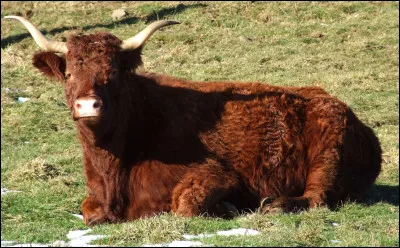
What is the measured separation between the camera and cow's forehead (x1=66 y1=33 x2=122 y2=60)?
28.3ft

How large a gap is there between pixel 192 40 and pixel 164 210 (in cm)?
1574

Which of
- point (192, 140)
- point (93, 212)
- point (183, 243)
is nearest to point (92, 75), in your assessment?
point (192, 140)

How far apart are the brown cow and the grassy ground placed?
56cm

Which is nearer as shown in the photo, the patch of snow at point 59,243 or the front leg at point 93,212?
the patch of snow at point 59,243

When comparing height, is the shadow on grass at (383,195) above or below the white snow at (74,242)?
below

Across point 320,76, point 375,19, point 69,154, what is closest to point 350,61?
point 320,76

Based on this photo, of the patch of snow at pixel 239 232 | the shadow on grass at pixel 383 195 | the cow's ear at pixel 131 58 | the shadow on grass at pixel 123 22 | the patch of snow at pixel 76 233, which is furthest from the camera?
the shadow on grass at pixel 123 22

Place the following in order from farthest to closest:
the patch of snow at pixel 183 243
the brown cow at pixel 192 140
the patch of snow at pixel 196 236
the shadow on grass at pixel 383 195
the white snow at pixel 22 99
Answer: the white snow at pixel 22 99
the shadow on grass at pixel 383 195
the brown cow at pixel 192 140
the patch of snow at pixel 196 236
the patch of snow at pixel 183 243

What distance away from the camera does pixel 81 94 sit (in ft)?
26.9

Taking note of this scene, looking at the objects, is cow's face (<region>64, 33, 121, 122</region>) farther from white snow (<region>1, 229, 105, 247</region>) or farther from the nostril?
white snow (<region>1, 229, 105, 247</region>)

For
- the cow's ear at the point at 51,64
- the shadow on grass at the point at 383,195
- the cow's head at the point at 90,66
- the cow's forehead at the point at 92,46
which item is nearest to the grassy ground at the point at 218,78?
the shadow on grass at the point at 383,195

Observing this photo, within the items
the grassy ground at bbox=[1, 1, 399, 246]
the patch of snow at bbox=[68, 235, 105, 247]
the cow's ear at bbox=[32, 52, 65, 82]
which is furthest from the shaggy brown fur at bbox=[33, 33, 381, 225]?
the patch of snow at bbox=[68, 235, 105, 247]

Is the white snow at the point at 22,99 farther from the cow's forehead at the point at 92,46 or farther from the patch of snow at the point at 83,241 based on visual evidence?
the patch of snow at the point at 83,241

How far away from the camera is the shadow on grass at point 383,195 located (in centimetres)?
1047
